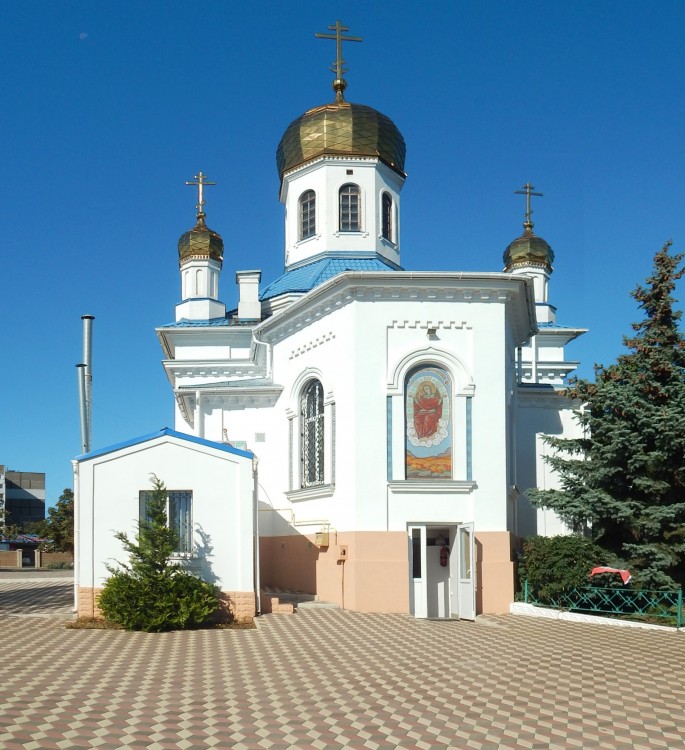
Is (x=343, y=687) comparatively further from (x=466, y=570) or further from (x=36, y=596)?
(x=36, y=596)

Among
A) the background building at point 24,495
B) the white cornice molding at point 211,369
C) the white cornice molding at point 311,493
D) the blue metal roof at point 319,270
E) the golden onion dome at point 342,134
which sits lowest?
the background building at point 24,495

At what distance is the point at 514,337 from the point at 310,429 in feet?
15.5

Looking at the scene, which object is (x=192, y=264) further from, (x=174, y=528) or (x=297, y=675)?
(x=297, y=675)

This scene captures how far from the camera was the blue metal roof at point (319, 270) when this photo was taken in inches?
915

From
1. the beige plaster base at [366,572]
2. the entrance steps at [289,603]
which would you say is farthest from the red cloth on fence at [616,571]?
the entrance steps at [289,603]

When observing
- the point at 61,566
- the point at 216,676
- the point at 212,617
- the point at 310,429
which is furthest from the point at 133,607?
the point at 61,566

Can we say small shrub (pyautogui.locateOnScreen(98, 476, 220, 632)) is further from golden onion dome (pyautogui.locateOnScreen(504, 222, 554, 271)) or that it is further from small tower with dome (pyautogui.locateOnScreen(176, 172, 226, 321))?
golden onion dome (pyautogui.locateOnScreen(504, 222, 554, 271))

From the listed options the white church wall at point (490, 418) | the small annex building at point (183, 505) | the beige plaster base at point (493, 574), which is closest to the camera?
the small annex building at point (183, 505)

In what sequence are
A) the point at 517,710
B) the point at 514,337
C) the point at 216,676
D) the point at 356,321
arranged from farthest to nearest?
the point at 514,337 → the point at 356,321 → the point at 216,676 → the point at 517,710

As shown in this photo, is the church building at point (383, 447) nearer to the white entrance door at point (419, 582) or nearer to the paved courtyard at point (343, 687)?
the white entrance door at point (419, 582)

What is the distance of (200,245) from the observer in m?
27.3

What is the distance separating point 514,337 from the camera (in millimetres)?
19312

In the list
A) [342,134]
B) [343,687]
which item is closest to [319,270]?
[342,134]

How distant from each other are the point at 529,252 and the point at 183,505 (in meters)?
18.8
